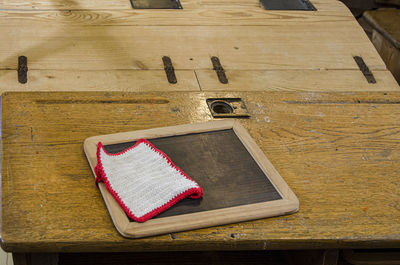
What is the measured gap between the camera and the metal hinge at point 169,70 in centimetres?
200

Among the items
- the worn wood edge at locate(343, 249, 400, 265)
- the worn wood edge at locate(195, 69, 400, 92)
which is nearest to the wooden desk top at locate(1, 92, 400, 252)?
the worn wood edge at locate(343, 249, 400, 265)

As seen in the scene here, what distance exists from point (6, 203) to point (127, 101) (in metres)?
0.53

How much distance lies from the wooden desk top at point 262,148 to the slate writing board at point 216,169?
66mm

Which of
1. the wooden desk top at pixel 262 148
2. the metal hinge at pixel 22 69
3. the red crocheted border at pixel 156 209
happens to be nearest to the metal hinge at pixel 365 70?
the wooden desk top at pixel 262 148

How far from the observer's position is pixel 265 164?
49.3 inches

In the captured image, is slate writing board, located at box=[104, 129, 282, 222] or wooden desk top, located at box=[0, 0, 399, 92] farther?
wooden desk top, located at box=[0, 0, 399, 92]

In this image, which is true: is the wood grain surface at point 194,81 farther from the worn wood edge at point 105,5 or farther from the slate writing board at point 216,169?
the slate writing board at point 216,169

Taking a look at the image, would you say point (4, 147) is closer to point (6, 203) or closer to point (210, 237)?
point (6, 203)

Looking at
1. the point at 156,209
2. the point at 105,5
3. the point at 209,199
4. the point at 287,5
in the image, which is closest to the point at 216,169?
the point at 209,199

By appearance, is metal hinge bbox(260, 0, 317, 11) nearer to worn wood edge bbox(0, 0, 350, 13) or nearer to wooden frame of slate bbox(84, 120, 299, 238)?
worn wood edge bbox(0, 0, 350, 13)

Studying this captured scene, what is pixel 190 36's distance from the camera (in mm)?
2240

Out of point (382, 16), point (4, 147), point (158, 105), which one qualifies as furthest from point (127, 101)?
point (382, 16)

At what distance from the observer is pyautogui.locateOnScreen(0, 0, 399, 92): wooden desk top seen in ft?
6.53

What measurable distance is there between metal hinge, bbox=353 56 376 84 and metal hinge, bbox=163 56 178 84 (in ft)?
2.76
